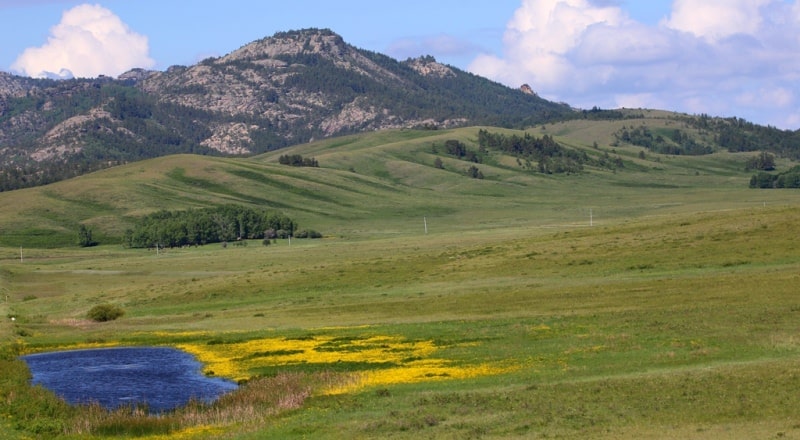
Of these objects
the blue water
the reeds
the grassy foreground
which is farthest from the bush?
the reeds

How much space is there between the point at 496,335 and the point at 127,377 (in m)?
20.4

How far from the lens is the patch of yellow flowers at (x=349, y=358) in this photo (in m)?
46.1

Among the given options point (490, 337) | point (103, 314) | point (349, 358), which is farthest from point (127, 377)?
point (103, 314)

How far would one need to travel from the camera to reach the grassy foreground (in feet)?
115

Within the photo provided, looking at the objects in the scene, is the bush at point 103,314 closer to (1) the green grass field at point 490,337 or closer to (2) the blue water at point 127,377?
(1) the green grass field at point 490,337

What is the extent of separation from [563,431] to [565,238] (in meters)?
86.9

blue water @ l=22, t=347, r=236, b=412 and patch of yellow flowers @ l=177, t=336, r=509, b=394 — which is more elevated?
patch of yellow flowers @ l=177, t=336, r=509, b=394

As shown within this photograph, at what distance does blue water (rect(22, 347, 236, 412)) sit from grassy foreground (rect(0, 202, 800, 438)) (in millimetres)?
2271

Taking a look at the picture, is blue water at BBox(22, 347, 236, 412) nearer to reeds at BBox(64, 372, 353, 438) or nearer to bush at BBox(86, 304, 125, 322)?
reeds at BBox(64, 372, 353, 438)

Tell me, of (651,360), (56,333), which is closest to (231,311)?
(56,333)

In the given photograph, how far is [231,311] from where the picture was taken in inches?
3474

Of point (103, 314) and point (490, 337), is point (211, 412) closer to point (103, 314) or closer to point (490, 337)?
point (490, 337)

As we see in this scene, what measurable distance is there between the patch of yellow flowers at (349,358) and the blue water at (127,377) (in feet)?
4.65

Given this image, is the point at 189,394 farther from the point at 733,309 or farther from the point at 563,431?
the point at 733,309
